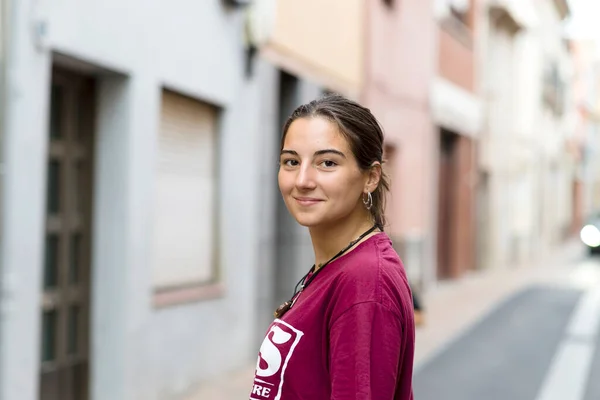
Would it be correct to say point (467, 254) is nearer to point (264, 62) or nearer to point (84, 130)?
point (264, 62)

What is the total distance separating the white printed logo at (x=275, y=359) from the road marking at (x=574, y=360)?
Result: 6.11m

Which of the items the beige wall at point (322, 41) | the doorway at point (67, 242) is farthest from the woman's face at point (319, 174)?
the beige wall at point (322, 41)

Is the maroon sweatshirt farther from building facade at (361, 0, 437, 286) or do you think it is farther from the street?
building facade at (361, 0, 437, 286)

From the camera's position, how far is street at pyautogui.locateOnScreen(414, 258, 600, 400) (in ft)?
25.4

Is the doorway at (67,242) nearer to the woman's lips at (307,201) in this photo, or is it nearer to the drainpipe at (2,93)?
the drainpipe at (2,93)

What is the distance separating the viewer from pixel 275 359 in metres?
1.78

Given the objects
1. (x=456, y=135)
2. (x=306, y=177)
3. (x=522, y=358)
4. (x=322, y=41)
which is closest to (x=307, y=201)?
(x=306, y=177)

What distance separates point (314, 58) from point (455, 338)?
144 inches

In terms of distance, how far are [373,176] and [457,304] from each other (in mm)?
12998

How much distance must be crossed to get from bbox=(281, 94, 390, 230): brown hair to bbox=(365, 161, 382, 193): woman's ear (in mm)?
12

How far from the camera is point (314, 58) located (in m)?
10.4

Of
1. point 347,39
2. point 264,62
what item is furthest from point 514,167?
point 264,62

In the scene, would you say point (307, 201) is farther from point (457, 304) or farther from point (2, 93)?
point (457, 304)

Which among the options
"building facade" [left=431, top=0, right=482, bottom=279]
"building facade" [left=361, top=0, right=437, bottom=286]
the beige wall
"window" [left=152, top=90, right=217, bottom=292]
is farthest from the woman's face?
"building facade" [left=431, top=0, right=482, bottom=279]
